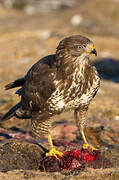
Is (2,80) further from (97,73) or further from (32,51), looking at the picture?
(97,73)

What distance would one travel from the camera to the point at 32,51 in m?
18.5

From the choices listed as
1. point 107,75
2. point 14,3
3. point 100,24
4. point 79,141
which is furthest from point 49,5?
point 79,141

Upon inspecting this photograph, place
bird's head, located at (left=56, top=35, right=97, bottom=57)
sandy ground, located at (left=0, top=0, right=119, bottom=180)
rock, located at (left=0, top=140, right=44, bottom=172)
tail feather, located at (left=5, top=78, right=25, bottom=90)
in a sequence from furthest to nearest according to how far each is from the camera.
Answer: sandy ground, located at (left=0, top=0, right=119, bottom=180) < tail feather, located at (left=5, top=78, right=25, bottom=90) < rock, located at (left=0, top=140, right=44, bottom=172) < bird's head, located at (left=56, top=35, right=97, bottom=57)

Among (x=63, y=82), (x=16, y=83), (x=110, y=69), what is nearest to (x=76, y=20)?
(x=110, y=69)

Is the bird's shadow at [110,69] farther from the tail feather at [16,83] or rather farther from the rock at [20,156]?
the rock at [20,156]

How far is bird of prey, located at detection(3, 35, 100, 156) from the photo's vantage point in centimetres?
588

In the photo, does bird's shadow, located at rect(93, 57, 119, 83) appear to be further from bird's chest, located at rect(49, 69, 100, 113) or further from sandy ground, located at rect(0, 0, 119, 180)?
bird's chest, located at rect(49, 69, 100, 113)

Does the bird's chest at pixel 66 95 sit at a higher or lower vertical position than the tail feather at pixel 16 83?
lower

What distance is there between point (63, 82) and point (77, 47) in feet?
1.93

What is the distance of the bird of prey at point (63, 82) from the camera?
588cm

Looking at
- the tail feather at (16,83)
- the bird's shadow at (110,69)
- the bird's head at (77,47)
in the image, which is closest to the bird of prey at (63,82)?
the bird's head at (77,47)

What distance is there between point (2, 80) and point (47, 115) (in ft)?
22.7

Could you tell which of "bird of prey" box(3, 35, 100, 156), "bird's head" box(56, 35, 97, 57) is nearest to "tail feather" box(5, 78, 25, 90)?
"bird of prey" box(3, 35, 100, 156)

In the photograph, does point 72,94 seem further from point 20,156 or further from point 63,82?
point 20,156
